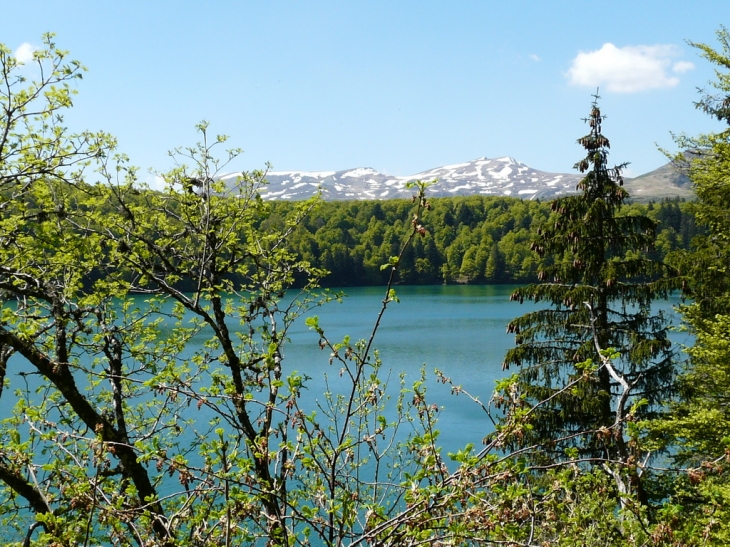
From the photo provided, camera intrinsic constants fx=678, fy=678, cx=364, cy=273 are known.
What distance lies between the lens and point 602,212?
38.3 ft

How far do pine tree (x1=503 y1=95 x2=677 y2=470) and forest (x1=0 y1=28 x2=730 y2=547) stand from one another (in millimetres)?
48

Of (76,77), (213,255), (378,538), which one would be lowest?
(378,538)

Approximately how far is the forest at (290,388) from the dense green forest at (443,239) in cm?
7124

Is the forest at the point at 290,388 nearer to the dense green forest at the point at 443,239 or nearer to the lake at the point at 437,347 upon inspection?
the lake at the point at 437,347

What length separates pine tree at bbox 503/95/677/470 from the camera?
11289 millimetres

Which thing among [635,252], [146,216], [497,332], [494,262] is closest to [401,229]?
[494,262]

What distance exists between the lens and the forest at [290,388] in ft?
8.89

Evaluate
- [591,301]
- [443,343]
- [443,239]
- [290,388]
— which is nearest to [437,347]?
[443,343]

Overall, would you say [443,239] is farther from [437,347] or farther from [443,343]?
[437,347]

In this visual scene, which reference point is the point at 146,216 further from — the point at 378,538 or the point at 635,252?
the point at 635,252

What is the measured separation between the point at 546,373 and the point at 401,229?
95.4 metres

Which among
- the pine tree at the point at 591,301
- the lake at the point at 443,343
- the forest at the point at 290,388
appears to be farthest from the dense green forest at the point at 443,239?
the forest at the point at 290,388

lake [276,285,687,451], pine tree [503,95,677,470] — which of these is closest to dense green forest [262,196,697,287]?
lake [276,285,687,451]

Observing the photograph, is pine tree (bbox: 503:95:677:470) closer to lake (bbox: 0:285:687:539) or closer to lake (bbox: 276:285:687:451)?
lake (bbox: 276:285:687:451)
